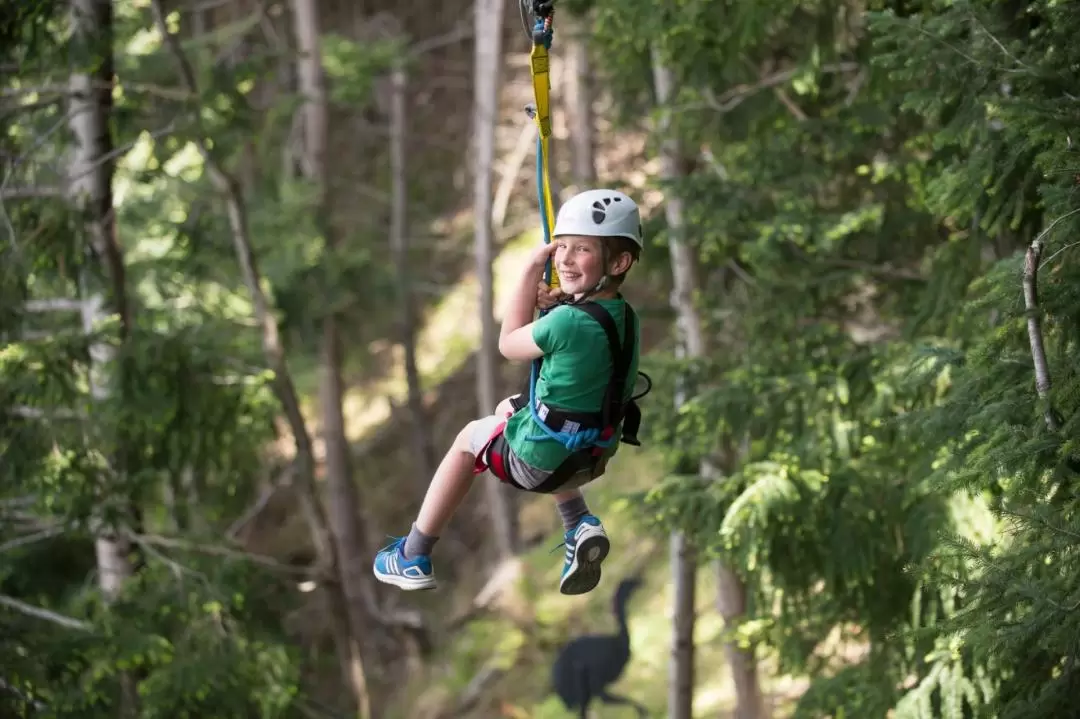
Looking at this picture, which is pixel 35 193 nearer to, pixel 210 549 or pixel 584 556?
pixel 210 549

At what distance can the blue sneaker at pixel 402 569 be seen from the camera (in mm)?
4840

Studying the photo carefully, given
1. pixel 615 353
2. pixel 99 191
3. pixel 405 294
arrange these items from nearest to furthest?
pixel 615 353 < pixel 99 191 < pixel 405 294

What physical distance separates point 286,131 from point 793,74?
1278 centimetres

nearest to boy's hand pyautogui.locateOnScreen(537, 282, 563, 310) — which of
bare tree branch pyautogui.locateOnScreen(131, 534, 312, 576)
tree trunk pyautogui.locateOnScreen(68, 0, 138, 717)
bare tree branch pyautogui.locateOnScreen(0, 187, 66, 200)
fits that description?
tree trunk pyautogui.locateOnScreen(68, 0, 138, 717)

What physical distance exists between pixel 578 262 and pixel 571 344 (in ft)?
0.99

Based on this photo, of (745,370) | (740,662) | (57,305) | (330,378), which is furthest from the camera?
(330,378)

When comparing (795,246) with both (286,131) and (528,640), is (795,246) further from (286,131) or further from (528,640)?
(286,131)

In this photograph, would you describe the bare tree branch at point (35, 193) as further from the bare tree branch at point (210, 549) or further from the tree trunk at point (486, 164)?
the tree trunk at point (486, 164)

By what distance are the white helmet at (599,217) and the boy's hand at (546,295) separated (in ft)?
0.86

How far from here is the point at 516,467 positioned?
450 centimetres

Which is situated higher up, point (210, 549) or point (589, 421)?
point (210, 549)

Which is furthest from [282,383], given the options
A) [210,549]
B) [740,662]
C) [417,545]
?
[417,545]

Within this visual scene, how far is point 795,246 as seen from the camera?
830cm

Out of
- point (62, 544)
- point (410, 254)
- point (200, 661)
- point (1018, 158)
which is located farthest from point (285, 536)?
point (1018, 158)
